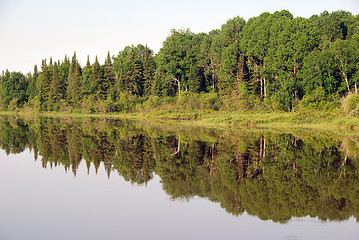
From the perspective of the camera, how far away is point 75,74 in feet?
280

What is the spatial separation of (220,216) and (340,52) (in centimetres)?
3763

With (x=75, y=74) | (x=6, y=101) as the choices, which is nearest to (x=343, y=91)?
(x=75, y=74)

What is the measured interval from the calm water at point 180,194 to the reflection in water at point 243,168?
4 centimetres

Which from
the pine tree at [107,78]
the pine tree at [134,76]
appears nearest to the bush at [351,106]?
the pine tree at [134,76]

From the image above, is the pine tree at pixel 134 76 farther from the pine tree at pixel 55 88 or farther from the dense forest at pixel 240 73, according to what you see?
the pine tree at pixel 55 88

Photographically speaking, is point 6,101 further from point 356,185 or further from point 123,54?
point 356,185

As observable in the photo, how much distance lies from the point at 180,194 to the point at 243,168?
178 inches

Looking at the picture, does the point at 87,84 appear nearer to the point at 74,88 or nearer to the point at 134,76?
the point at 74,88

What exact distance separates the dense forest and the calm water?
24.9 meters

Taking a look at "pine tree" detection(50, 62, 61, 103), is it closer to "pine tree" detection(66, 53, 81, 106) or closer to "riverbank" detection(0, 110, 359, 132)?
"pine tree" detection(66, 53, 81, 106)

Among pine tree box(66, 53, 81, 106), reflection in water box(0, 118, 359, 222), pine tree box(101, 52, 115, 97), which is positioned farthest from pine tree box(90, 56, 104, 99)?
reflection in water box(0, 118, 359, 222)

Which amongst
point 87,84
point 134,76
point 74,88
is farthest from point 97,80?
point 134,76

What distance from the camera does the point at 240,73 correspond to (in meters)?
56.9

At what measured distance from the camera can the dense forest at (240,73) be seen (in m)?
42.2
